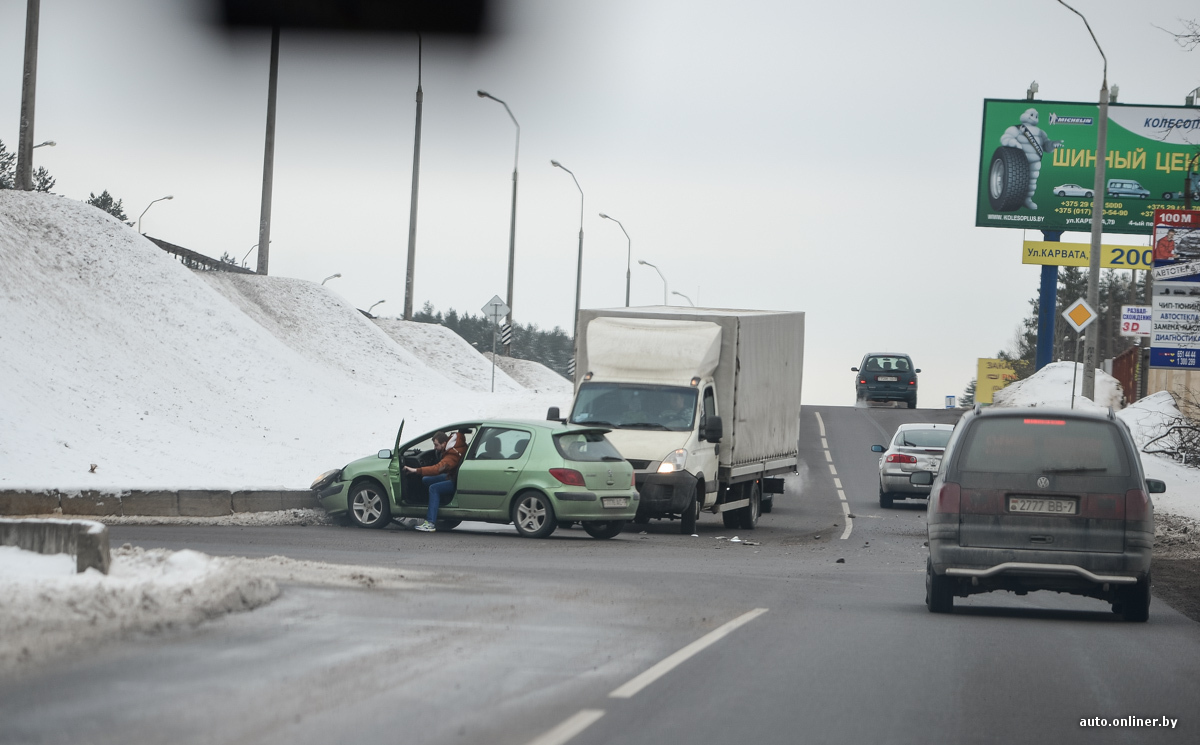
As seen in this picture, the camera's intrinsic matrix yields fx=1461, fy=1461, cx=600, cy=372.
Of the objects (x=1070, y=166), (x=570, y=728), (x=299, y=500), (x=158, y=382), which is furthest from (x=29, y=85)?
(x=570, y=728)

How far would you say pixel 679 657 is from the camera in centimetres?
863

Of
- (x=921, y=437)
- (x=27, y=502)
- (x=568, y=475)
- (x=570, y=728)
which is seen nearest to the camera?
(x=570, y=728)

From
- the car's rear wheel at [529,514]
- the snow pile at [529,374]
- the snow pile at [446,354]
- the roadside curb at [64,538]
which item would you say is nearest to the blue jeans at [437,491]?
the car's rear wheel at [529,514]

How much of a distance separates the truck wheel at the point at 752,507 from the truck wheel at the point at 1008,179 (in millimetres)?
27021

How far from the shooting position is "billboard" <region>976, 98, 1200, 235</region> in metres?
47.3

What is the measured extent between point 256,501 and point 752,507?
767cm

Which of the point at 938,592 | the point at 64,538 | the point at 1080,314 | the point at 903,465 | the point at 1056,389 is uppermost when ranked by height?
the point at 1080,314

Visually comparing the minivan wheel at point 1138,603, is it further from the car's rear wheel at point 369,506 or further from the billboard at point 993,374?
the billboard at point 993,374

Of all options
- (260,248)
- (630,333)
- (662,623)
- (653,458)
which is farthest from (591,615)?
(260,248)

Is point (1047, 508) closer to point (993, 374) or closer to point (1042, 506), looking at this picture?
point (1042, 506)

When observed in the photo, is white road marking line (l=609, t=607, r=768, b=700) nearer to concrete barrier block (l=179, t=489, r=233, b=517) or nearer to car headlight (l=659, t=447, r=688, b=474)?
car headlight (l=659, t=447, r=688, b=474)

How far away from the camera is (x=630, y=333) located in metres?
21.7

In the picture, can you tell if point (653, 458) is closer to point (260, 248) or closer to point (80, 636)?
point (80, 636)

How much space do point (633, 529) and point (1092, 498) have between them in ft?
37.6
